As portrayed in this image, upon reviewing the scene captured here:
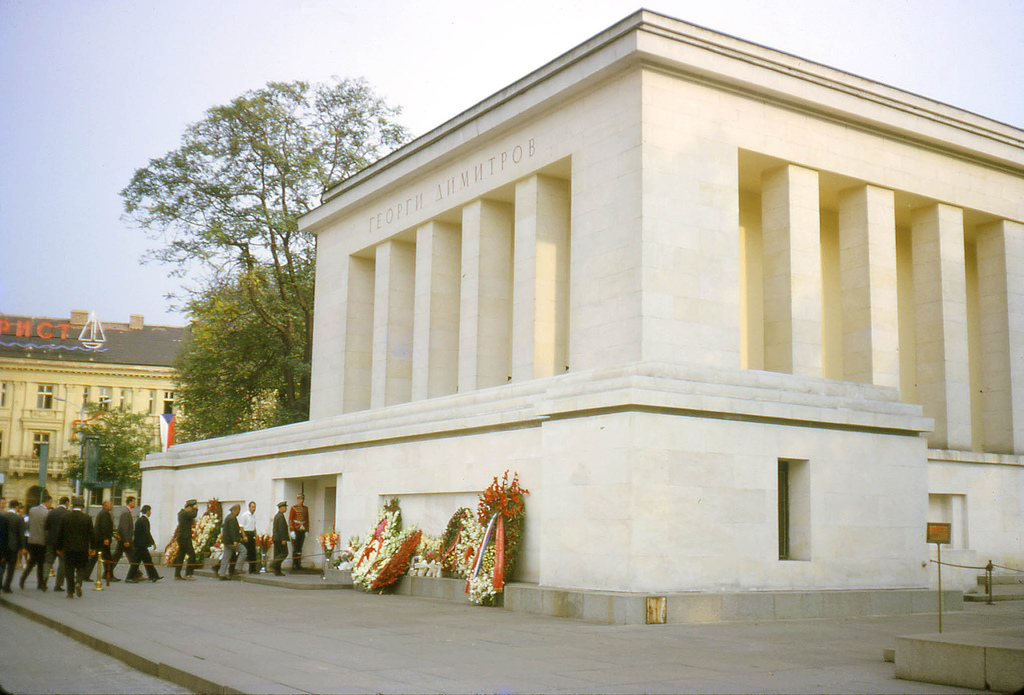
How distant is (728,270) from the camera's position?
72.6 feet

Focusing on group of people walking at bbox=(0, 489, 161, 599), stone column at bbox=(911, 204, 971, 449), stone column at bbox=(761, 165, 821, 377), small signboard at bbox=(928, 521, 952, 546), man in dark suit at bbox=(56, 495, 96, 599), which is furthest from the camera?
stone column at bbox=(911, 204, 971, 449)

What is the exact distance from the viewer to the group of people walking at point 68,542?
18109mm

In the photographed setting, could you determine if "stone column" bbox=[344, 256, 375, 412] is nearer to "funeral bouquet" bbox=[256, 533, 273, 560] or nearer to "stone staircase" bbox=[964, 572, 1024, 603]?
"funeral bouquet" bbox=[256, 533, 273, 560]

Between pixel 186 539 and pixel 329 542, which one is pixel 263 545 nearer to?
pixel 186 539

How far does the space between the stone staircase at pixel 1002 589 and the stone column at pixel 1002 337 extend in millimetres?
4824

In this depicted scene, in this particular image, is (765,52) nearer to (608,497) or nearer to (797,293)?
(797,293)

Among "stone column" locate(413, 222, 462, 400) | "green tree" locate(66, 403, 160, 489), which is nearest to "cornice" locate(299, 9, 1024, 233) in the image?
"stone column" locate(413, 222, 462, 400)

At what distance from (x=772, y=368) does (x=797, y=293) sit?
6.03ft

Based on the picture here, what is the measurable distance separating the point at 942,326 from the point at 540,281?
10.7m

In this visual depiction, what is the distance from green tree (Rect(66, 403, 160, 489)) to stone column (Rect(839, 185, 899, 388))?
4824cm

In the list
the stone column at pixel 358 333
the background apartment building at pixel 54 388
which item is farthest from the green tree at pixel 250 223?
the background apartment building at pixel 54 388

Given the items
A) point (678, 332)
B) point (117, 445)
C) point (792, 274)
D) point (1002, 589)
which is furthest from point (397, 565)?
point (117, 445)

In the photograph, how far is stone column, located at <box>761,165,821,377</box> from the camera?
2328 cm

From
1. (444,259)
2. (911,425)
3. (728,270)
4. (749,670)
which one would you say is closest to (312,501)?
(444,259)
